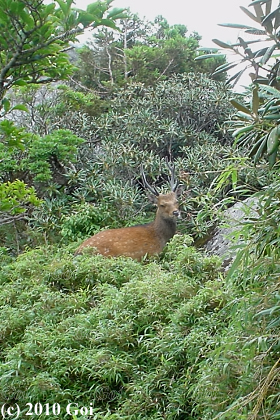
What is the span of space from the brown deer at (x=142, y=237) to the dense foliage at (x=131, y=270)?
0.18 metres

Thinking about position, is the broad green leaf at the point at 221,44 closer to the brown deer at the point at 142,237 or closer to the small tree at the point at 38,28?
the small tree at the point at 38,28

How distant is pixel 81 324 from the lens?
3486 mm

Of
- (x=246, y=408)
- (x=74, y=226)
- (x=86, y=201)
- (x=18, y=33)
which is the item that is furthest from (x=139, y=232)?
(x=246, y=408)

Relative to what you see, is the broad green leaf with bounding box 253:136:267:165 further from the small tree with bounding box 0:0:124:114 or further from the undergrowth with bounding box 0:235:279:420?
the small tree with bounding box 0:0:124:114

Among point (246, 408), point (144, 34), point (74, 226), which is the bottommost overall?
point (74, 226)

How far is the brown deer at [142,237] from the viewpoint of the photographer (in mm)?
5531

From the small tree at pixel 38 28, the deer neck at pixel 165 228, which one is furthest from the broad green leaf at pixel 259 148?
the deer neck at pixel 165 228

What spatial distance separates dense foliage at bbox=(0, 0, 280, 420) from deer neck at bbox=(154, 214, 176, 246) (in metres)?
0.20

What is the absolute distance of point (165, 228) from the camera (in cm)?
598

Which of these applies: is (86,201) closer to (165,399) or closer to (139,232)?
(139,232)

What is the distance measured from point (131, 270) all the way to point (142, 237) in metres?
1.23

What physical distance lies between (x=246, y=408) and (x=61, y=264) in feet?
9.60

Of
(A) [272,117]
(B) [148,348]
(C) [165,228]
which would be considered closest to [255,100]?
(A) [272,117]

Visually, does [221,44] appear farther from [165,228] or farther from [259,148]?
[165,228]
